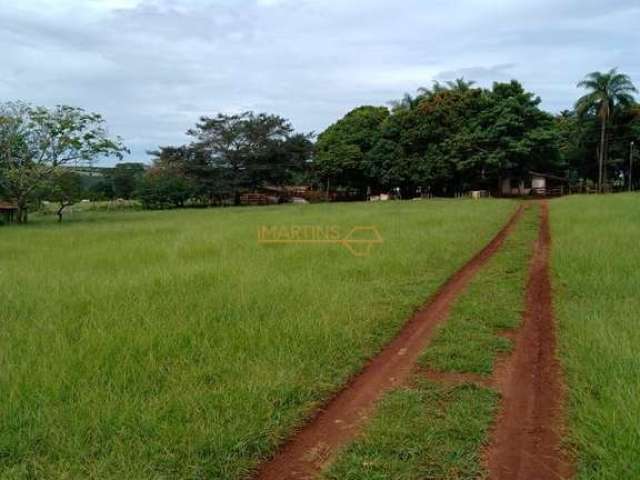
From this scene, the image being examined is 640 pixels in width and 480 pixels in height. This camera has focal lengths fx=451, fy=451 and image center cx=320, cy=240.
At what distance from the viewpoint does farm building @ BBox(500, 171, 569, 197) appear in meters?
38.0

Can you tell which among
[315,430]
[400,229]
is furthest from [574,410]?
[400,229]

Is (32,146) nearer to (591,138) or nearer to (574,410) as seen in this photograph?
(574,410)

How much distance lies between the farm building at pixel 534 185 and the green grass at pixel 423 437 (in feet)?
121

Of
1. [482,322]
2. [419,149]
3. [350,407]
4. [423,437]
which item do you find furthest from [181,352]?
[419,149]

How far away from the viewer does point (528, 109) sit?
33.7 metres

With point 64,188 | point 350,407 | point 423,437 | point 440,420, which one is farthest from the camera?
point 64,188

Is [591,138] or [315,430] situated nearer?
[315,430]

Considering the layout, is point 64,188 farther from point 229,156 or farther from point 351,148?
point 351,148

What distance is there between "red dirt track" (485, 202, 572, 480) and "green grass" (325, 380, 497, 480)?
119 millimetres

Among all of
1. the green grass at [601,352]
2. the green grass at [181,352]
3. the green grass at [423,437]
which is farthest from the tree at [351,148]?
the green grass at [423,437]

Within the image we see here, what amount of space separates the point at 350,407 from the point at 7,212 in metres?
29.4

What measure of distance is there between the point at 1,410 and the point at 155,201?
135 ft

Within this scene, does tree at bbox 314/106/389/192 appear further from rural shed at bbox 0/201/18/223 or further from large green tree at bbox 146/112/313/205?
rural shed at bbox 0/201/18/223

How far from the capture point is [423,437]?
9.29 feet
